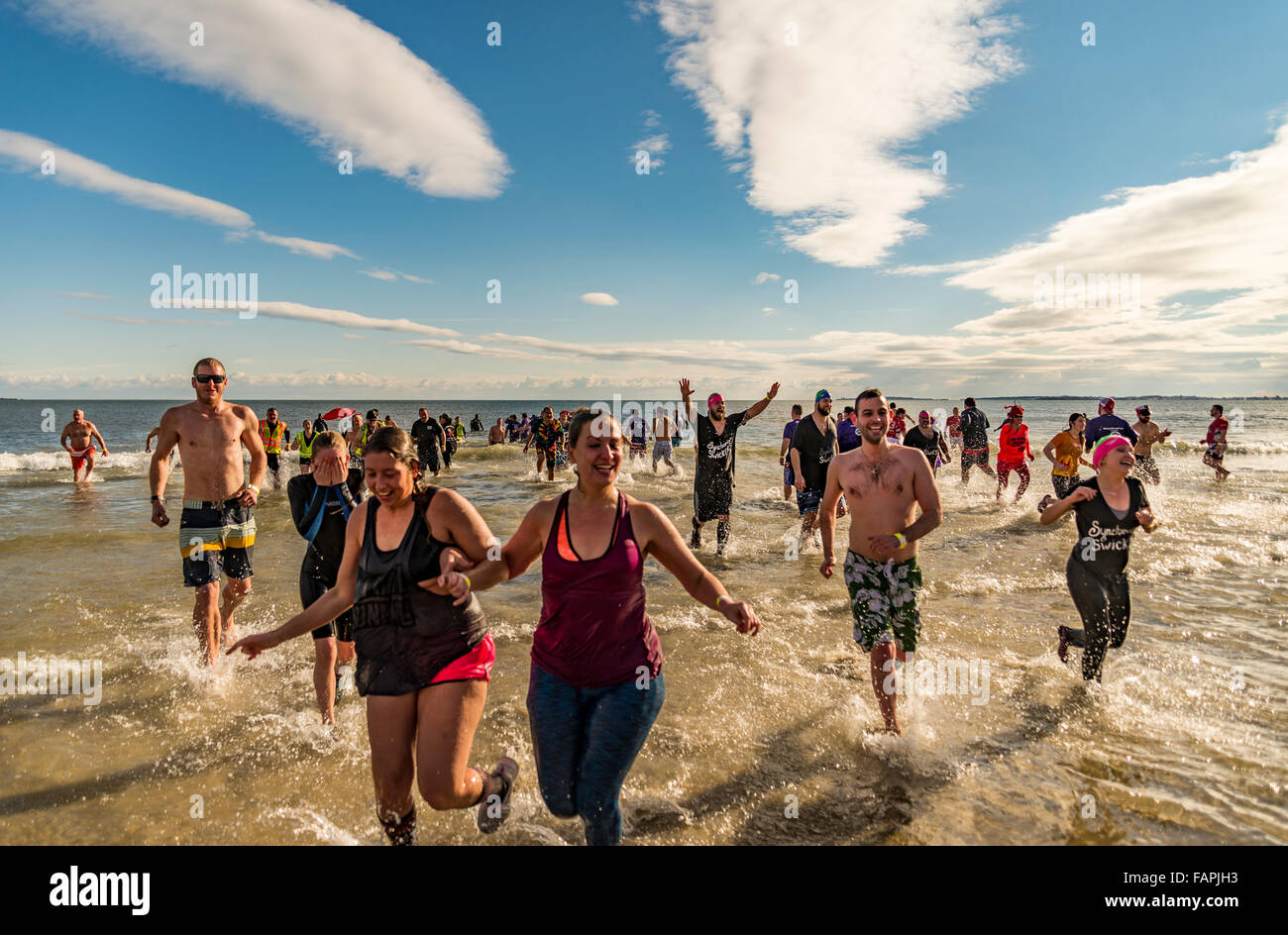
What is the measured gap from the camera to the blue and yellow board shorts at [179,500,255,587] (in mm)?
5246

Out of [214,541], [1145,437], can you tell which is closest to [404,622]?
[214,541]

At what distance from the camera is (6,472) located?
2328cm

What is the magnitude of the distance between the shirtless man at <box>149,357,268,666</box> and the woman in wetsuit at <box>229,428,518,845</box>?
293 cm

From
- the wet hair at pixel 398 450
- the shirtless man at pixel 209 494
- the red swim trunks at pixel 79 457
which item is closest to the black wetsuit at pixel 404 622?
the wet hair at pixel 398 450

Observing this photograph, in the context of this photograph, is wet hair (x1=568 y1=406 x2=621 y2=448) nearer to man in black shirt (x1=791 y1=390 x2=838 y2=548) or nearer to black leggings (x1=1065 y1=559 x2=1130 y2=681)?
black leggings (x1=1065 y1=559 x2=1130 y2=681)

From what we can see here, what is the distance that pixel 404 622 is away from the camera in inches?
115

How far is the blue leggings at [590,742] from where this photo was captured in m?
2.69

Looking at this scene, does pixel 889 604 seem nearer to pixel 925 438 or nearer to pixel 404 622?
pixel 404 622

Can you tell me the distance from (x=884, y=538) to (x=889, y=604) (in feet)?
1.72

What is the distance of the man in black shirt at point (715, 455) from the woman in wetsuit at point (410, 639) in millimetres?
5744
